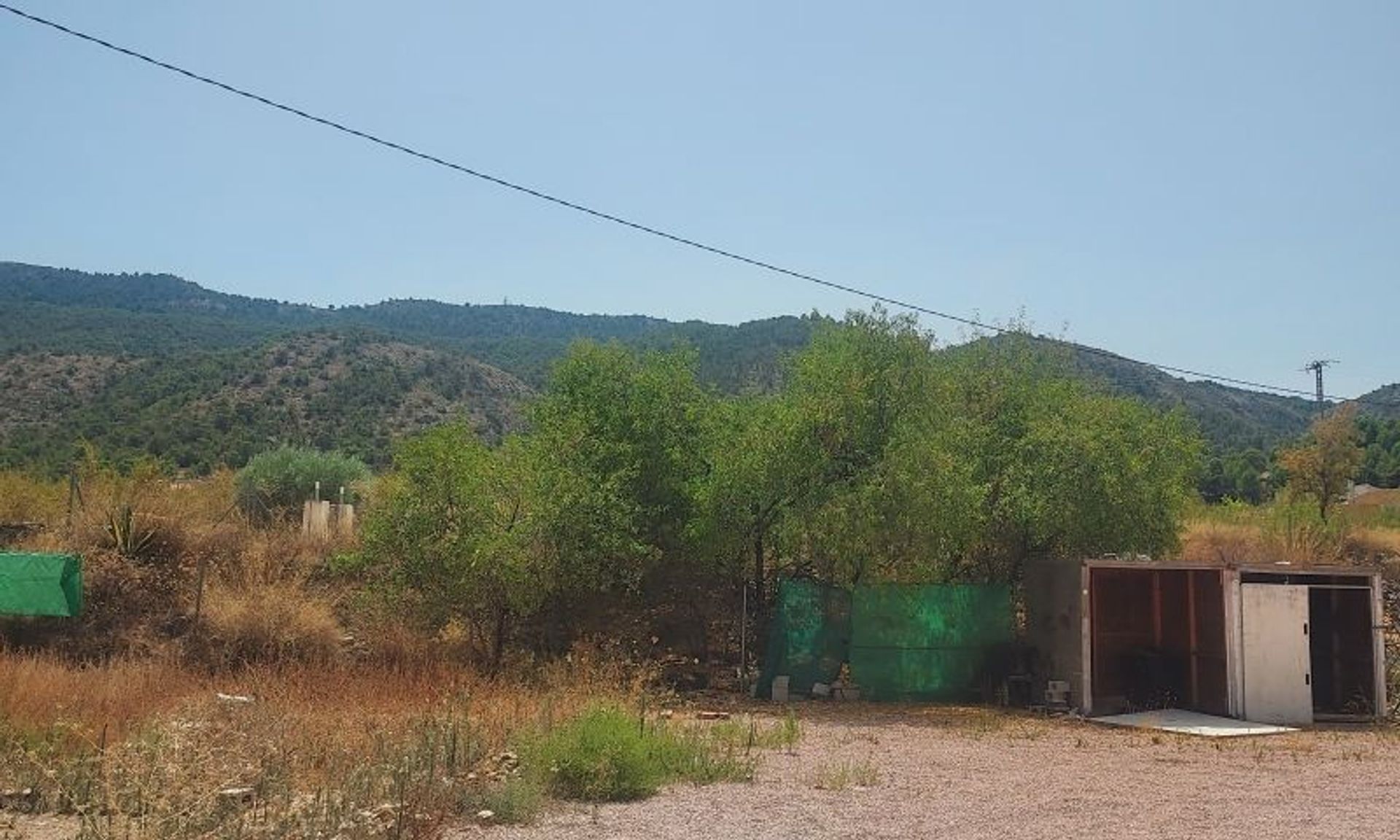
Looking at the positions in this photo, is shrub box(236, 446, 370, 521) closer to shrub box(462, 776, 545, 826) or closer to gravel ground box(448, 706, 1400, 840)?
gravel ground box(448, 706, 1400, 840)

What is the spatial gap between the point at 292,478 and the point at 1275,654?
21.9 metres

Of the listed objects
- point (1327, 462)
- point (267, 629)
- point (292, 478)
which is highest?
point (1327, 462)

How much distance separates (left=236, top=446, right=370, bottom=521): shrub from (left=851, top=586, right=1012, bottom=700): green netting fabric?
13106 millimetres

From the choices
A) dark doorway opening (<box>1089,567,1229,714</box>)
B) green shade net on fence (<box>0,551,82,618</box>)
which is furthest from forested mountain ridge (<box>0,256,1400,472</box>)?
green shade net on fence (<box>0,551,82,618</box>)

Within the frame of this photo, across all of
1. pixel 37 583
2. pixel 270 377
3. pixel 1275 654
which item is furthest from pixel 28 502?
pixel 270 377

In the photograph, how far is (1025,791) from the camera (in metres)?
11.5

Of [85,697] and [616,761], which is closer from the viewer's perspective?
[616,761]

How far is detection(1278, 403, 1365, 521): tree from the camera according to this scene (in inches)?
1764

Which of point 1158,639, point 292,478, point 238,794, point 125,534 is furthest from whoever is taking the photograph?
point 292,478

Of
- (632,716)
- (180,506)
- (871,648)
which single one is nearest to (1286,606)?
(871,648)

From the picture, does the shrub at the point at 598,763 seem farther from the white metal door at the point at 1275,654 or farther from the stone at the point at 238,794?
the white metal door at the point at 1275,654

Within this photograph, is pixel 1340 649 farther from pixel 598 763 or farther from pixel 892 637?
pixel 598 763

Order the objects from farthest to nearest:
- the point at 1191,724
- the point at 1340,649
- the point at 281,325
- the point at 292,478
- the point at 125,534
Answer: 1. the point at 281,325
2. the point at 292,478
3. the point at 125,534
4. the point at 1340,649
5. the point at 1191,724

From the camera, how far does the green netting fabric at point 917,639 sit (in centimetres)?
1936
